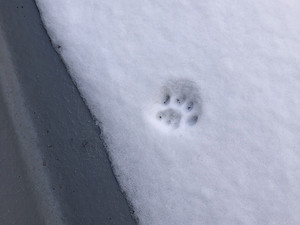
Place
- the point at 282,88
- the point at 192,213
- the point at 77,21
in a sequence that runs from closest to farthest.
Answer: the point at 192,213
the point at 282,88
the point at 77,21

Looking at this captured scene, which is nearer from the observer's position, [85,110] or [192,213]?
[192,213]

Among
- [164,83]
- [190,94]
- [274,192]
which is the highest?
[164,83]

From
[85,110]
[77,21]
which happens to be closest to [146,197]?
[85,110]

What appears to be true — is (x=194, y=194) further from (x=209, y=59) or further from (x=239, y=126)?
(x=209, y=59)

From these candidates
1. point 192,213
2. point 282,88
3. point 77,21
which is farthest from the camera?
point 77,21
